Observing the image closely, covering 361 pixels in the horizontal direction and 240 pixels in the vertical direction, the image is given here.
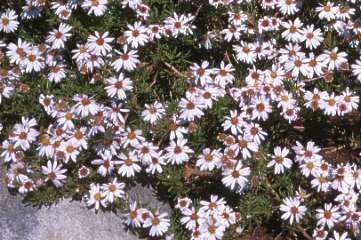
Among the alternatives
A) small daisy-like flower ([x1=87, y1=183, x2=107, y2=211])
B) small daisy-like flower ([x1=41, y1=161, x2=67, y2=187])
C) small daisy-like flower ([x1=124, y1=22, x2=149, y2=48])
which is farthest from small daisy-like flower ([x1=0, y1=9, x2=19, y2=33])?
small daisy-like flower ([x1=87, y1=183, x2=107, y2=211])

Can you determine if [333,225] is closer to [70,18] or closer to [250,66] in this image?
[250,66]

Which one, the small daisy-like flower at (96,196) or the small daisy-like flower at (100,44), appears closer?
the small daisy-like flower at (96,196)

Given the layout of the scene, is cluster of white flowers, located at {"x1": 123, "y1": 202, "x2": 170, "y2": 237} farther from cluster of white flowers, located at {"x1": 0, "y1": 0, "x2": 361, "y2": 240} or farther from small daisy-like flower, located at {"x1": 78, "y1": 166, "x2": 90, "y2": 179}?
small daisy-like flower, located at {"x1": 78, "y1": 166, "x2": 90, "y2": 179}

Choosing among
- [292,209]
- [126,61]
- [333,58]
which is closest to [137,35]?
[126,61]

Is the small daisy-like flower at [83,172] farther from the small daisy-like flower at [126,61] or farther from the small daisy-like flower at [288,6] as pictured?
the small daisy-like flower at [288,6]

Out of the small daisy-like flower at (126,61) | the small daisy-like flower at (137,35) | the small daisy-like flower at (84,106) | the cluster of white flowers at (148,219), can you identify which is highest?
the small daisy-like flower at (137,35)

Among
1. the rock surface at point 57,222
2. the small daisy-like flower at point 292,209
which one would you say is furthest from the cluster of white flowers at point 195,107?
the rock surface at point 57,222

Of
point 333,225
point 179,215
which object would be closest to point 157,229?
point 179,215
